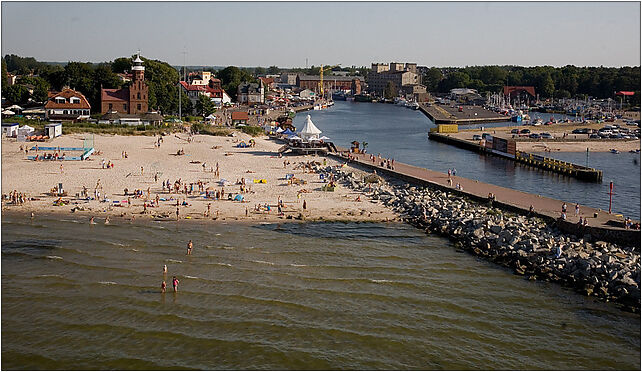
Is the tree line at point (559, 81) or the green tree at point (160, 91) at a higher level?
the tree line at point (559, 81)

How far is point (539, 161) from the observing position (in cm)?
5153

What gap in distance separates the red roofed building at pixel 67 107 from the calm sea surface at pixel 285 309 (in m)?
38.0

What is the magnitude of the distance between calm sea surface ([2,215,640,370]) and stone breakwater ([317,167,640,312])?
86cm

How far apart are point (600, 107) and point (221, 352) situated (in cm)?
11048

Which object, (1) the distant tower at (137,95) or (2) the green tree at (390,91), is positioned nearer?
(1) the distant tower at (137,95)

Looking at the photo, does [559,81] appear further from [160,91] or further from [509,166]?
[509,166]

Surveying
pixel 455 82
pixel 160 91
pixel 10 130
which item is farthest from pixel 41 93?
pixel 455 82

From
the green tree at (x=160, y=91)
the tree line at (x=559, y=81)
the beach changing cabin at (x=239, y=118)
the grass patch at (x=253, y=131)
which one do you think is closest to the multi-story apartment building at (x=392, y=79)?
the tree line at (x=559, y=81)

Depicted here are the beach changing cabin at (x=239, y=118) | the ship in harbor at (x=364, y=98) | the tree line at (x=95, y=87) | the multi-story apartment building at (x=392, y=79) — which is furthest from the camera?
the multi-story apartment building at (x=392, y=79)

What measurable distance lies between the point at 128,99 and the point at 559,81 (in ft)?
358

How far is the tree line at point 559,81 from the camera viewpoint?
436 ft

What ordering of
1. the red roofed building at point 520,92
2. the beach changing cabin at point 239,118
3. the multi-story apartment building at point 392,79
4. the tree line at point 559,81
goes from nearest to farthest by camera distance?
the beach changing cabin at point 239,118, the tree line at point 559,81, the red roofed building at point 520,92, the multi-story apartment building at point 392,79

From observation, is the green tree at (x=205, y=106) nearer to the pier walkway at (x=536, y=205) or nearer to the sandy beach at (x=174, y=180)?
the sandy beach at (x=174, y=180)

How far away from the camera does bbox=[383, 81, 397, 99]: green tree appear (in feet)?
568
